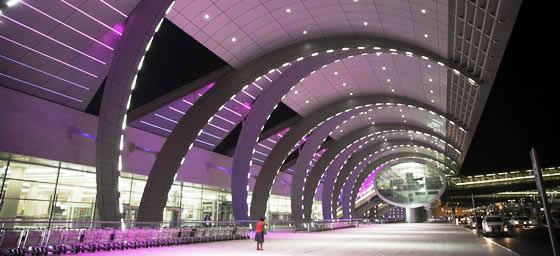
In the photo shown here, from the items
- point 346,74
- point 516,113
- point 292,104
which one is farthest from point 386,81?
point 516,113

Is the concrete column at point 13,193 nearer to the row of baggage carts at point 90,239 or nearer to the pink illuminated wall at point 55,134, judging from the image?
the pink illuminated wall at point 55,134

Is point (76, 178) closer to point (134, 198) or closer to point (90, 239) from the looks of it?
point (134, 198)

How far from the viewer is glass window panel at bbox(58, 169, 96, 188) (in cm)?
2095

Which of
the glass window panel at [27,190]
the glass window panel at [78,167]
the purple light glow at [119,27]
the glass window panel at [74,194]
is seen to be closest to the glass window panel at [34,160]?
the glass window panel at [78,167]

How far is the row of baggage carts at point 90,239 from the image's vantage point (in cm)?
996

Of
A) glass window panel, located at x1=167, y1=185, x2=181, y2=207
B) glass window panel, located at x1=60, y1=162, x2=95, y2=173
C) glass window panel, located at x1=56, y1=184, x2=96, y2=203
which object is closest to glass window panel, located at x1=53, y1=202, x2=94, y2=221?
glass window panel, located at x1=56, y1=184, x2=96, y2=203

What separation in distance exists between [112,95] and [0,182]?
773 centimetres

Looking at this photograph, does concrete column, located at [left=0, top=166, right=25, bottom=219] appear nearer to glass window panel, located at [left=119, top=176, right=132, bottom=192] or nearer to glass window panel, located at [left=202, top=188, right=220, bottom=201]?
glass window panel, located at [left=119, top=176, right=132, bottom=192]

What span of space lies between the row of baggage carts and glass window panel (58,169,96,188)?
30.0ft

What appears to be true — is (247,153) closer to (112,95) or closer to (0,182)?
(112,95)

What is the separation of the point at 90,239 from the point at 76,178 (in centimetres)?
1116

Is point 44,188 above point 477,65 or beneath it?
→ beneath

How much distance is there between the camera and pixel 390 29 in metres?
21.0

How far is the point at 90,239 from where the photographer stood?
1251 cm
